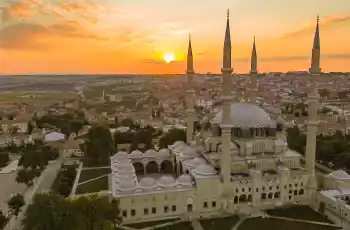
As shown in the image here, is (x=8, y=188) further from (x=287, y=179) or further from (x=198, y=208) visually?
(x=287, y=179)

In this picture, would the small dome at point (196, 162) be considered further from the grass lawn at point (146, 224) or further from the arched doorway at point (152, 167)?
the arched doorway at point (152, 167)

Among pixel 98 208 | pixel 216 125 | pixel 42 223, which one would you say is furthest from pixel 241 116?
pixel 42 223

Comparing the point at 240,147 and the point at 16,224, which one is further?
the point at 240,147

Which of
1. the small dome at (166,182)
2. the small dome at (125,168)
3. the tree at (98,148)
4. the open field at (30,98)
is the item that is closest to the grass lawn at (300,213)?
the small dome at (166,182)

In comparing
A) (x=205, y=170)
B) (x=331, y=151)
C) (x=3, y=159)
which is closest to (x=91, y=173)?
(x=3, y=159)

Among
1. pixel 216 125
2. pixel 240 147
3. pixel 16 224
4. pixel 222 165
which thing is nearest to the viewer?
pixel 16 224

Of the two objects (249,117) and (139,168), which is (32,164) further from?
(249,117)
